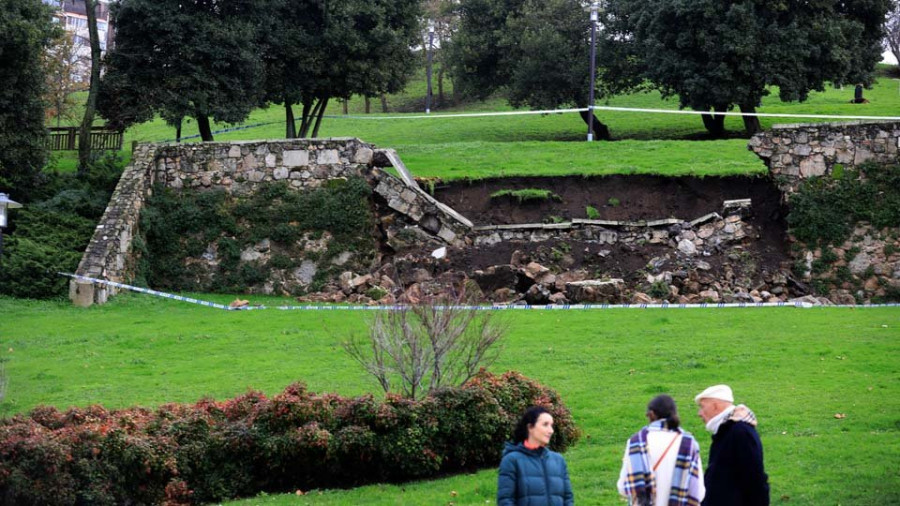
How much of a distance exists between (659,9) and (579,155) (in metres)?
7.07

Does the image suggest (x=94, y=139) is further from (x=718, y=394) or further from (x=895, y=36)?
(x=895, y=36)

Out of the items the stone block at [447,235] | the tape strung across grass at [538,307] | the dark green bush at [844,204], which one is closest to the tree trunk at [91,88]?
the tape strung across grass at [538,307]

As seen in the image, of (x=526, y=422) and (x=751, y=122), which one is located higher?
(x=751, y=122)

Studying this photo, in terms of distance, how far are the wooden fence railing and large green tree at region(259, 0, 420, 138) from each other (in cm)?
488

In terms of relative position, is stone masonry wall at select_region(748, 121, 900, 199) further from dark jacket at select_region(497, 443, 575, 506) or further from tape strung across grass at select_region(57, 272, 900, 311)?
dark jacket at select_region(497, 443, 575, 506)

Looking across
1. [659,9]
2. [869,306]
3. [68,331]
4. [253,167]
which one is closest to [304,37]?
[253,167]

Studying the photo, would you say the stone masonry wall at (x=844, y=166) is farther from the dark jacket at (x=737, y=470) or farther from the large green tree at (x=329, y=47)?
the dark jacket at (x=737, y=470)

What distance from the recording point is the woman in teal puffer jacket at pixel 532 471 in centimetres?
857

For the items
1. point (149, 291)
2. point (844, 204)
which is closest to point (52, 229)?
point (149, 291)

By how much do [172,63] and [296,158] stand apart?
5558mm

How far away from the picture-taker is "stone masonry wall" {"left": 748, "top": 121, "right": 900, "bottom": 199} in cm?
2681

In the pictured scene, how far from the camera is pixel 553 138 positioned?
41.4 m

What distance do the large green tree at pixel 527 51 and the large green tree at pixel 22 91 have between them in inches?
707

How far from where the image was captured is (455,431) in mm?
12852
